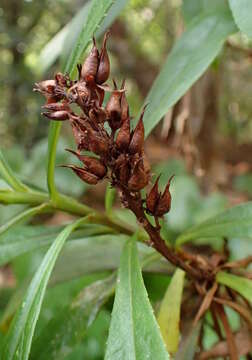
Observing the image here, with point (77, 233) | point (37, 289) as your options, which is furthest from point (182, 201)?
point (37, 289)

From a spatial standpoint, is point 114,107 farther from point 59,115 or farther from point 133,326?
point 133,326

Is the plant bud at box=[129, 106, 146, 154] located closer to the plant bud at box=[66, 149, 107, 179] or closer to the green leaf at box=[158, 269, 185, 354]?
the plant bud at box=[66, 149, 107, 179]

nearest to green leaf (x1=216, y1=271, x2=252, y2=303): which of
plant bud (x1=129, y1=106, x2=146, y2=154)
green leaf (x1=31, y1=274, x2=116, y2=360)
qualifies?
green leaf (x1=31, y1=274, x2=116, y2=360)

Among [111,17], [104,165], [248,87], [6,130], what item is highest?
[111,17]

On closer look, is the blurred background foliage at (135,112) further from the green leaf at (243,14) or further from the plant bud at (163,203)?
the plant bud at (163,203)

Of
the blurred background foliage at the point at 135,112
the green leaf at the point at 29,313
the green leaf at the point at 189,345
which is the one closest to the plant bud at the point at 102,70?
the green leaf at the point at 29,313

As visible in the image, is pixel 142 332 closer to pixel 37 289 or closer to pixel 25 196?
pixel 37 289
